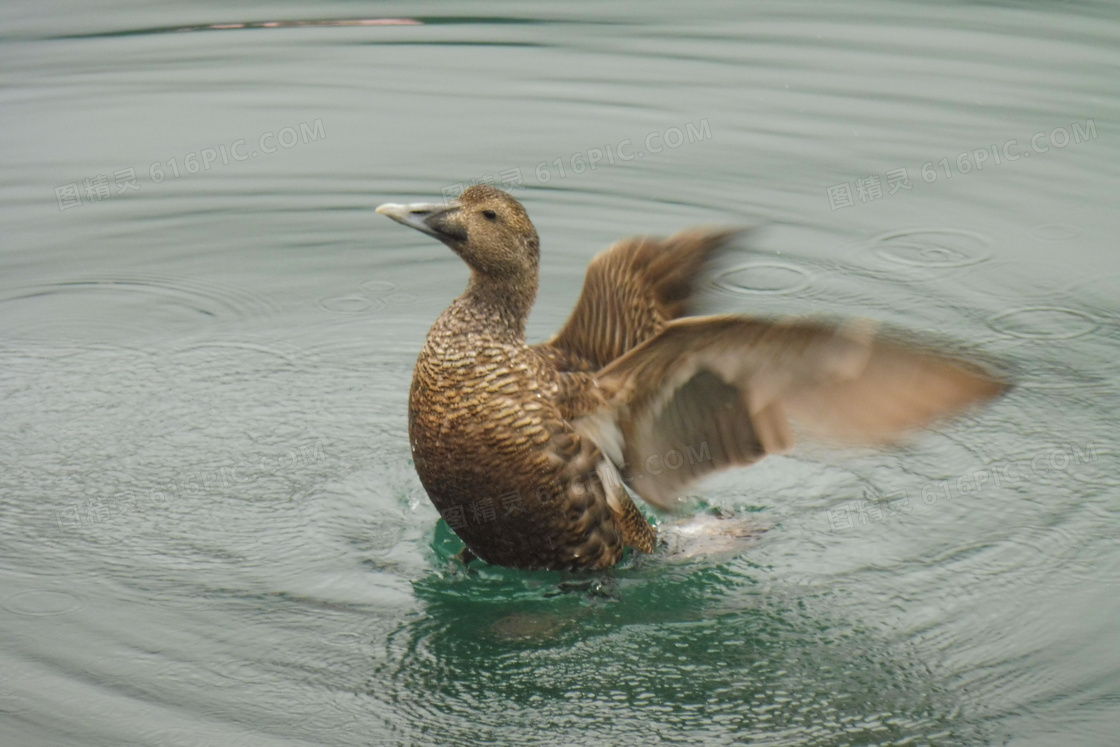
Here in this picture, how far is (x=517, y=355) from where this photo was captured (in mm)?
4570

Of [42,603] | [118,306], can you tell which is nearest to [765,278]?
[118,306]

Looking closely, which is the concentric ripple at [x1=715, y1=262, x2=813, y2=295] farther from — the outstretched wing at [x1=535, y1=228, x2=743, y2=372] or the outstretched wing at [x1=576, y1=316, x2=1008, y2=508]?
the outstretched wing at [x1=576, y1=316, x2=1008, y2=508]

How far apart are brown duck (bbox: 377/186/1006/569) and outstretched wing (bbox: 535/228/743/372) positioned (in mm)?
186

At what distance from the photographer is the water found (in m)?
4.27

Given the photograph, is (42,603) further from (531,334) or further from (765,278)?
(765,278)

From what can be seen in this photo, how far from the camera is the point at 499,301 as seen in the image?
15.2ft

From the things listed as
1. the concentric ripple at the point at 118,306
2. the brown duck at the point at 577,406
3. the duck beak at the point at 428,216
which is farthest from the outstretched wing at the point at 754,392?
the concentric ripple at the point at 118,306

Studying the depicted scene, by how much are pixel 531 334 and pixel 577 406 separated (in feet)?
6.19

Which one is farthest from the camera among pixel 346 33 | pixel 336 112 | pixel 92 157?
pixel 346 33

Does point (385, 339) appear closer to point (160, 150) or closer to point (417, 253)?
point (417, 253)

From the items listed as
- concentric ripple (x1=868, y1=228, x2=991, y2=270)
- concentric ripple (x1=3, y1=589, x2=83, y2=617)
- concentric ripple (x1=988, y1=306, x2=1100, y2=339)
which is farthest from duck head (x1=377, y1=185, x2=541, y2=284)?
concentric ripple (x1=868, y1=228, x2=991, y2=270)

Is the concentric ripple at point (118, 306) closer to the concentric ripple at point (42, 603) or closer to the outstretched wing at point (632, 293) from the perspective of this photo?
the concentric ripple at point (42, 603)

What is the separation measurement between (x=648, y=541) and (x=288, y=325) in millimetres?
→ 2253

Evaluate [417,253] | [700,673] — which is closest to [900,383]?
[700,673]
